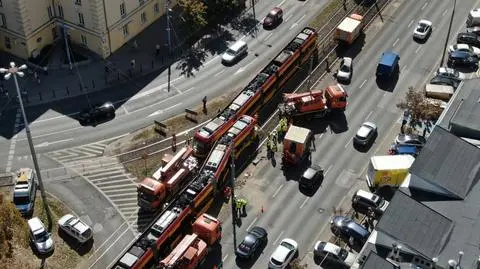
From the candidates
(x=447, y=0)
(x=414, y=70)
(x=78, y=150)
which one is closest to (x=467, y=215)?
(x=414, y=70)

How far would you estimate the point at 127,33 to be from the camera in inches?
4269

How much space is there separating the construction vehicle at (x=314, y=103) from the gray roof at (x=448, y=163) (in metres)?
19.4

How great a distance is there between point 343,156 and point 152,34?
134 ft

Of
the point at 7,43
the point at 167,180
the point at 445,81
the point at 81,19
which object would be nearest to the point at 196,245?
the point at 167,180

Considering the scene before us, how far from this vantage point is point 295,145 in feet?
280

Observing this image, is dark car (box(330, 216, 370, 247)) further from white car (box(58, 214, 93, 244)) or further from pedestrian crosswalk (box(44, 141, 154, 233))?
white car (box(58, 214, 93, 244))

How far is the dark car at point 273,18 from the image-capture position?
11200 centimetres

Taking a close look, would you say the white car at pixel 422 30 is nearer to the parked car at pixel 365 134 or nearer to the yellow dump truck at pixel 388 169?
the parked car at pixel 365 134

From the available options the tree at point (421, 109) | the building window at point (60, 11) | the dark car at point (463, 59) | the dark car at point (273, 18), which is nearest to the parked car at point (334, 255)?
the tree at point (421, 109)

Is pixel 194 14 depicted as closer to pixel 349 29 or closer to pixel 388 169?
pixel 349 29

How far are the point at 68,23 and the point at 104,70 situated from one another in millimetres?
9909

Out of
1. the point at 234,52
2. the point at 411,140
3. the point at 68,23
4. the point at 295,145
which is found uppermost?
the point at 411,140

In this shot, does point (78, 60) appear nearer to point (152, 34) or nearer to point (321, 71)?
point (152, 34)

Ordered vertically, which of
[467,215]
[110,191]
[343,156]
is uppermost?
[467,215]
